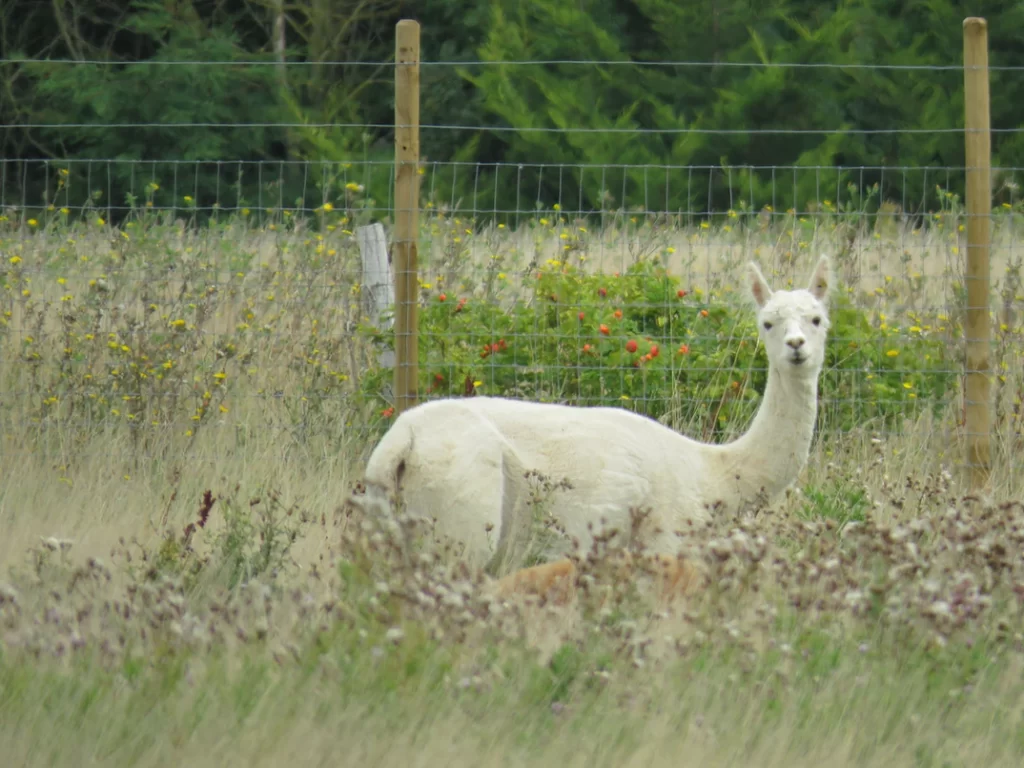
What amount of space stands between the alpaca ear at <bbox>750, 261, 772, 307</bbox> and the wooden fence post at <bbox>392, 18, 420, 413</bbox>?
161cm

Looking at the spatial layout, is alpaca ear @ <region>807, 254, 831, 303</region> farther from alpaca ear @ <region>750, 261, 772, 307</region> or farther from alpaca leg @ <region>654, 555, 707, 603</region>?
alpaca leg @ <region>654, 555, 707, 603</region>

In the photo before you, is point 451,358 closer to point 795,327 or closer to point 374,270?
point 374,270

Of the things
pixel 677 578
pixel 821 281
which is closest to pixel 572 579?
pixel 677 578

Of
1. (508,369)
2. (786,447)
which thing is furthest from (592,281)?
(786,447)

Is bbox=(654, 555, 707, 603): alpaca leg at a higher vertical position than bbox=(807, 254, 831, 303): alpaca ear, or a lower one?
lower

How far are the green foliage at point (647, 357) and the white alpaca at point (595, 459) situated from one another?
1.44 metres

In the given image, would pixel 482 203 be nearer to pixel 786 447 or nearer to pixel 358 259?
pixel 358 259

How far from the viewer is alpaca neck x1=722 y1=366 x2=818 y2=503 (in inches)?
219

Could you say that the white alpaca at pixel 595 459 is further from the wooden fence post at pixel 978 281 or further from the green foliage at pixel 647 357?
the green foliage at pixel 647 357

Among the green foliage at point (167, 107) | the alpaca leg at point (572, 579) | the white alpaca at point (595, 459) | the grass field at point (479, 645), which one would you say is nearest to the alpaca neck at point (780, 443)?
the white alpaca at point (595, 459)

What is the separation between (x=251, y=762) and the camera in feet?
10.8

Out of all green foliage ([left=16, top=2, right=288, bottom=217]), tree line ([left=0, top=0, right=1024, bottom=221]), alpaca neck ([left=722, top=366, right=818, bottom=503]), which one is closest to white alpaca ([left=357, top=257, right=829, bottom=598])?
alpaca neck ([left=722, top=366, right=818, bottom=503])

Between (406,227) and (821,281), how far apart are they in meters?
1.92

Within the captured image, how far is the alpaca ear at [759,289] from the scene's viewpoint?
5.65 metres
